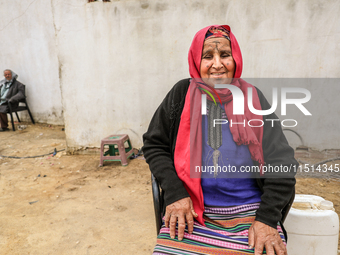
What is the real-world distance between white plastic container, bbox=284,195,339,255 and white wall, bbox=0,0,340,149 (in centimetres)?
271

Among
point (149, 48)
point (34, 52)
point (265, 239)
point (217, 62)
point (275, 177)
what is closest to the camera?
point (265, 239)

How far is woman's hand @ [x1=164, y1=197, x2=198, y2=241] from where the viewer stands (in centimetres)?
121

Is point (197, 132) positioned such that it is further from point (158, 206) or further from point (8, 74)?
point (8, 74)

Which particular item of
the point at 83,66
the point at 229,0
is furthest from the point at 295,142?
the point at 83,66

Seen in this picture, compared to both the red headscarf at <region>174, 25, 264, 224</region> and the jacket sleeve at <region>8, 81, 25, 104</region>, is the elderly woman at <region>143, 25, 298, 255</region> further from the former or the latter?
the jacket sleeve at <region>8, 81, 25, 104</region>

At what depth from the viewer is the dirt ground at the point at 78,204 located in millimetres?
2246

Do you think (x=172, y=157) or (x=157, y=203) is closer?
(x=157, y=203)

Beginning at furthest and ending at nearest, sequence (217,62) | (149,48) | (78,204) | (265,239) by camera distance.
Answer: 1. (149,48)
2. (78,204)
3. (217,62)
4. (265,239)

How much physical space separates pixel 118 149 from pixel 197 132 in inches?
114

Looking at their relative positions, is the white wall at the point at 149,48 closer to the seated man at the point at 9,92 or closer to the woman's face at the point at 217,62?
the woman's face at the point at 217,62

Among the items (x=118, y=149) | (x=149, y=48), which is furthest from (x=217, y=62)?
(x=118, y=149)

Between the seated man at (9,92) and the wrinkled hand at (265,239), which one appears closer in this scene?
the wrinkled hand at (265,239)

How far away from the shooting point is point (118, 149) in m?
4.04

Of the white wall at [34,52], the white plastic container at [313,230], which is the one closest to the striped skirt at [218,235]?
the white plastic container at [313,230]
